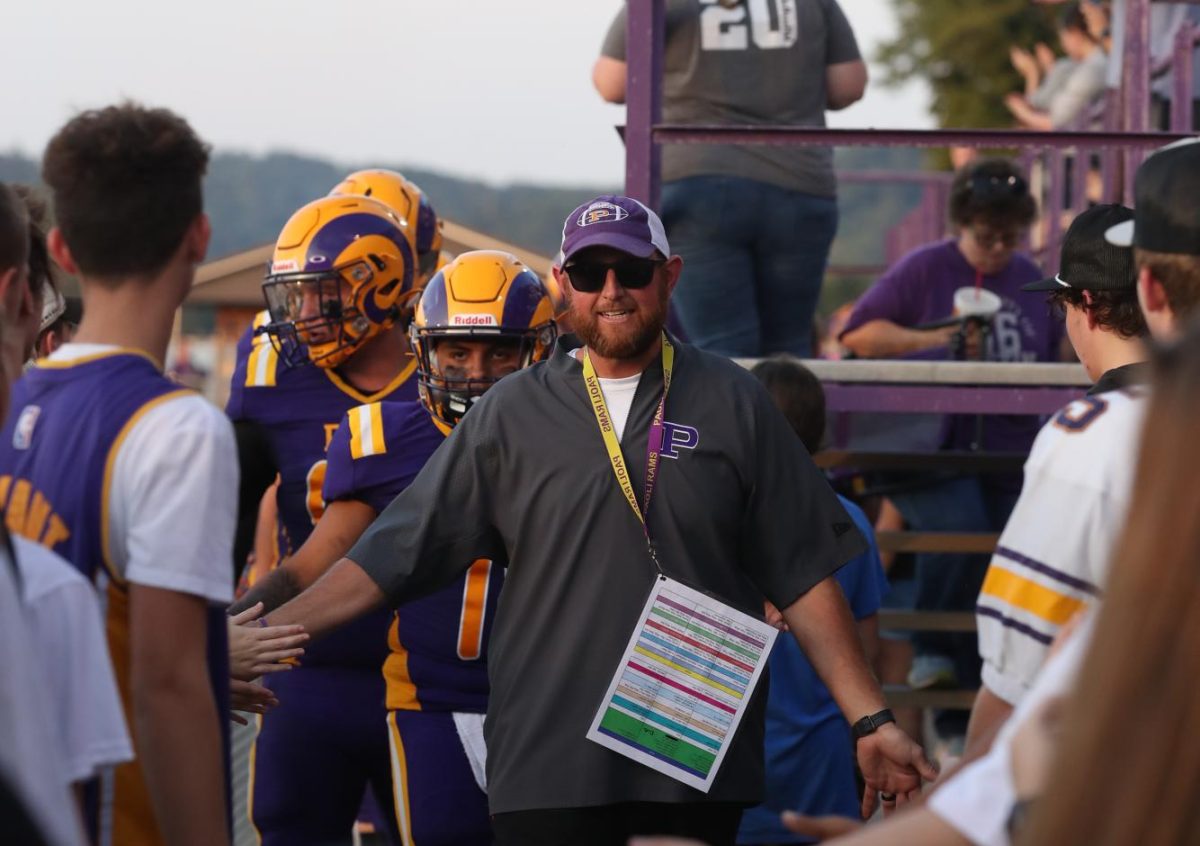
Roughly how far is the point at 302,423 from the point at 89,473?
2457 mm

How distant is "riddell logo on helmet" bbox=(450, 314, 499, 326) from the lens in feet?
17.1

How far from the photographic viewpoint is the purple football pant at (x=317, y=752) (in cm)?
511

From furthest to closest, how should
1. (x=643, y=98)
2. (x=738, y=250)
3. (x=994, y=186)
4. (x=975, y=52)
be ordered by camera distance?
(x=975, y=52) < (x=994, y=186) < (x=738, y=250) < (x=643, y=98)

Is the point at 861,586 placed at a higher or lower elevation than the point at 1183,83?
lower

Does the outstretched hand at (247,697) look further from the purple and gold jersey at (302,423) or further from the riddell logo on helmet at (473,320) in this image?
the riddell logo on helmet at (473,320)

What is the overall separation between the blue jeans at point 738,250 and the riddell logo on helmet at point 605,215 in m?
2.21

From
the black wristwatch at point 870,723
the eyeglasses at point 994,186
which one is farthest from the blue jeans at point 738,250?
the black wristwatch at point 870,723

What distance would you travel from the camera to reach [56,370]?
122 inches

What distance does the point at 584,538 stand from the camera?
422 cm

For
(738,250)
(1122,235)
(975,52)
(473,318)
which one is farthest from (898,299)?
(975,52)

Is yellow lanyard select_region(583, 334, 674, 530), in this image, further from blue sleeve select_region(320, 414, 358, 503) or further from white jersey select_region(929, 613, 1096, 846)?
white jersey select_region(929, 613, 1096, 846)

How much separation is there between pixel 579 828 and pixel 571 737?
0.21 metres

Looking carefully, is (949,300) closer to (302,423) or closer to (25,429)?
(302,423)

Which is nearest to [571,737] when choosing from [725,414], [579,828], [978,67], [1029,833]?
[579,828]
